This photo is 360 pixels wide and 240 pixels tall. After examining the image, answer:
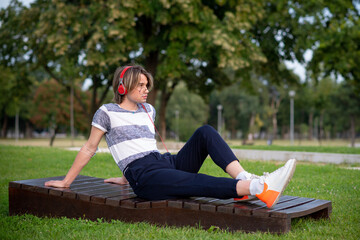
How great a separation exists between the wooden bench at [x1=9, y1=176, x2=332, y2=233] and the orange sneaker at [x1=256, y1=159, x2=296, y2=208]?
10 centimetres

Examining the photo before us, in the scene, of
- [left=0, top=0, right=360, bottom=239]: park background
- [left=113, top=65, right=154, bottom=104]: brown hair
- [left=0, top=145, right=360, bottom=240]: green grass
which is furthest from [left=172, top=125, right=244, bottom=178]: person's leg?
[left=0, top=0, right=360, bottom=239]: park background

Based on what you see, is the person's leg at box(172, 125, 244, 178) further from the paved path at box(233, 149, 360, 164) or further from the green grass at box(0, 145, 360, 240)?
the paved path at box(233, 149, 360, 164)

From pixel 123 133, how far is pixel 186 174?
A: 786 mm

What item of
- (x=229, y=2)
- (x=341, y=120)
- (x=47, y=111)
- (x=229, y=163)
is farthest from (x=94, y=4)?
(x=341, y=120)

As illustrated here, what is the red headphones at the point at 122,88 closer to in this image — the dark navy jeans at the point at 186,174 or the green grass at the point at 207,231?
the dark navy jeans at the point at 186,174

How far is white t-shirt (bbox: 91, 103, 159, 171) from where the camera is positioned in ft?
12.8

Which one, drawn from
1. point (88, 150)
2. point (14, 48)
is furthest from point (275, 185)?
point (14, 48)

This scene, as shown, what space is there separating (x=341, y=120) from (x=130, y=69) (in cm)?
5928

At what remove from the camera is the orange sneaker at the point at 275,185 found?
10.6ft

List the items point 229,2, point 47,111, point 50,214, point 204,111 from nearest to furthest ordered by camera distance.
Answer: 1. point 50,214
2. point 229,2
3. point 47,111
4. point 204,111

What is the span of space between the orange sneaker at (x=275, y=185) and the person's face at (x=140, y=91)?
149 cm

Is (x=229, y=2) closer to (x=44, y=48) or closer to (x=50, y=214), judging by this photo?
(x=44, y=48)

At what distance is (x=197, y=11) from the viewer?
1330 centimetres

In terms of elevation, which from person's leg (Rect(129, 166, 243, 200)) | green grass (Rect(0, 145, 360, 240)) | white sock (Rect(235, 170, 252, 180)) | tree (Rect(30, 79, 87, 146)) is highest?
tree (Rect(30, 79, 87, 146))
